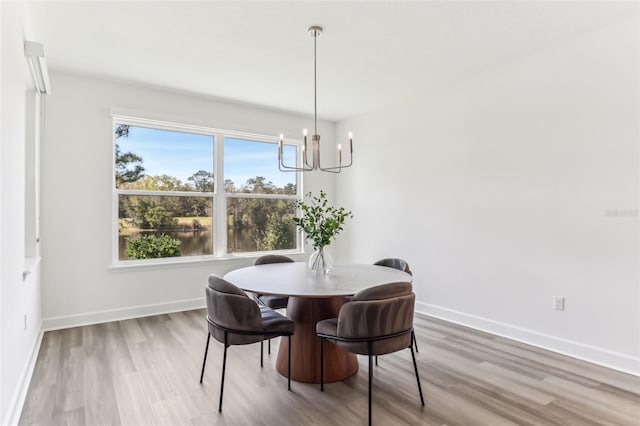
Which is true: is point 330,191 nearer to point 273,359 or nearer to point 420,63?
point 420,63

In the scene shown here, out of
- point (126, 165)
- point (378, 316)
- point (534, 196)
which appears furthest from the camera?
point (126, 165)

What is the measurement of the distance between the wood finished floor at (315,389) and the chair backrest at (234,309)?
0.53 m

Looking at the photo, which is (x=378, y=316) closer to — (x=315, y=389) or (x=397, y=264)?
(x=315, y=389)

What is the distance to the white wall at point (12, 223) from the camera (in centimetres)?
187

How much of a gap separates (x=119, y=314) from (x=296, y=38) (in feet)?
11.4

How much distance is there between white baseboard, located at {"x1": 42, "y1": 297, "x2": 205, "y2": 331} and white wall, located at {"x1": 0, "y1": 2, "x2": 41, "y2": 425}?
3.49 feet

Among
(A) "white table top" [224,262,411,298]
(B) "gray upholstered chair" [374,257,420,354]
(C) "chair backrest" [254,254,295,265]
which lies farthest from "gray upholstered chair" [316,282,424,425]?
(C) "chair backrest" [254,254,295,265]

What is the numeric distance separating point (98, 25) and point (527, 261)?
166 inches

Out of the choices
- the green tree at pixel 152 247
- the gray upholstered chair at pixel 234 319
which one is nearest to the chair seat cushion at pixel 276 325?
the gray upholstered chair at pixel 234 319

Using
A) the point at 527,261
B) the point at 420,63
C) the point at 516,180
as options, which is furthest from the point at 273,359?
the point at 420,63

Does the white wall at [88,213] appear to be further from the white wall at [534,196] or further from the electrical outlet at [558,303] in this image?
the electrical outlet at [558,303]

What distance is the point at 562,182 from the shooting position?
3197 mm

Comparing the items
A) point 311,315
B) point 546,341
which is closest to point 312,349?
point 311,315

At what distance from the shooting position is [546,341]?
3268mm
